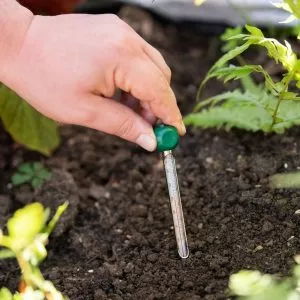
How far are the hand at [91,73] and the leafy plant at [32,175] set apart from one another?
1.56 ft

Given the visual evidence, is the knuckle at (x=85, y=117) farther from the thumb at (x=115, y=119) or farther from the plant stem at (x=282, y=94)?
the plant stem at (x=282, y=94)

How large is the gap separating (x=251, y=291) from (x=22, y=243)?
39 centimetres

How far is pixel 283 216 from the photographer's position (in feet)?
4.87

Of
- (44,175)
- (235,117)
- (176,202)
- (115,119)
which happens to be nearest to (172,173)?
(176,202)

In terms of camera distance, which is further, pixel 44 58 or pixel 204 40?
pixel 204 40

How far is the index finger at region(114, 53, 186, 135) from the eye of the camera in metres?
1.31

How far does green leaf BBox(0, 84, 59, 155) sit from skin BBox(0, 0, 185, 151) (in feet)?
1.38

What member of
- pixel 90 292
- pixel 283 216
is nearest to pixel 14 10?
pixel 90 292

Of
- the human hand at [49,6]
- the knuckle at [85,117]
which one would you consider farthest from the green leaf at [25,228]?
the human hand at [49,6]

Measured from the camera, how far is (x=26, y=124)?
1861 millimetres

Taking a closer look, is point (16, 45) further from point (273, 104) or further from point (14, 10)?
point (273, 104)

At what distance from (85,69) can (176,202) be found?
1.07 ft

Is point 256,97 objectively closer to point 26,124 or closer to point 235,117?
point 235,117

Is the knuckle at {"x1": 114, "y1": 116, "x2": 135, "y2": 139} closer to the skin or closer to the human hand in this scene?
the skin
